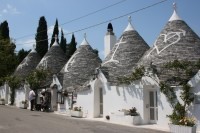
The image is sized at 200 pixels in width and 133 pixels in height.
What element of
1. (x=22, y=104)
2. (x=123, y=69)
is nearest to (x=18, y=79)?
(x=22, y=104)

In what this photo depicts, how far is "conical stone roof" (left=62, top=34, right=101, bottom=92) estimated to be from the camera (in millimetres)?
27609

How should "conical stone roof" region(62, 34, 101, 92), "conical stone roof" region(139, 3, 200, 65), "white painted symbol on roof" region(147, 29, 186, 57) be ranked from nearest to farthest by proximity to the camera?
"conical stone roof" region(139, 3, 200, 65)
"white painted symbol on roof" region(147, 29, 186, 57)
"conical stone roof" region(62, 34, 101, 92)

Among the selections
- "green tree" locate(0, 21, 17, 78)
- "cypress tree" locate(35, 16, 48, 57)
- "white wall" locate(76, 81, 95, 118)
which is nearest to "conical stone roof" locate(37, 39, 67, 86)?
"white wall" locate(76, 81, 95, 118)

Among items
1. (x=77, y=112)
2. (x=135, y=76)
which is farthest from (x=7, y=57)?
(x=135, y=76)

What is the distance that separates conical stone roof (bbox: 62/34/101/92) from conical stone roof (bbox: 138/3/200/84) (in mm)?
8248

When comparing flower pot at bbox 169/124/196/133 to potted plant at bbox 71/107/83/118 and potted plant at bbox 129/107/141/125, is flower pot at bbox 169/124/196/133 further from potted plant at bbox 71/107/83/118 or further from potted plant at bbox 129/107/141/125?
potted plant at bbox 71/107/83/118

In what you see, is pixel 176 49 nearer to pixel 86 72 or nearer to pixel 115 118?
pixel 115 118

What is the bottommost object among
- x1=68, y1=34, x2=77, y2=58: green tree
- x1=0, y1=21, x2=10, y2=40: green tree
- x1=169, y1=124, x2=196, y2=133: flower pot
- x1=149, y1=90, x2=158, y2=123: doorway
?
x1=169, y1=124, x2=196, y2=133: flower pot

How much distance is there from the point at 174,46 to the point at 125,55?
14.8ft

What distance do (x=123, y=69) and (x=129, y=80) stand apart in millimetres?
2936

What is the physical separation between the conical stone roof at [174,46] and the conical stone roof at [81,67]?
325 inches

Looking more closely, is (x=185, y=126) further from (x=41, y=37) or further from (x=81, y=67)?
(x=41, y=37)

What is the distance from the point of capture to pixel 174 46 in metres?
19.5

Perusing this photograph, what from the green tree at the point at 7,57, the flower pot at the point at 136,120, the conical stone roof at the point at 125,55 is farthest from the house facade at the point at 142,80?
the green tree at the point at 7,57
